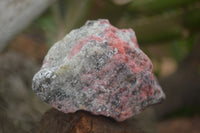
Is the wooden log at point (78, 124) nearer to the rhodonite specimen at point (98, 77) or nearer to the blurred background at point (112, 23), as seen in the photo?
the rhodonite specimen at point (98, 77)

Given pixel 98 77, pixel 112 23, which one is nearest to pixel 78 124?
pixel 98 77

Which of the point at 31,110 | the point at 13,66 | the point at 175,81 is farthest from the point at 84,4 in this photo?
the point at 175,81

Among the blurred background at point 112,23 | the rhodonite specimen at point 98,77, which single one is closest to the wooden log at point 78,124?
the rhodonite specimen at point 98,77

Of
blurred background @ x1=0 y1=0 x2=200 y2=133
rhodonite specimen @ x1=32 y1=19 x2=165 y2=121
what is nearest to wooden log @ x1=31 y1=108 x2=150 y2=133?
rhodonite specimen @ x1=32 y1=19 x2=165 y2=121

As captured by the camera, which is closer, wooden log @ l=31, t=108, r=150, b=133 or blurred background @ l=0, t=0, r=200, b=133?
wooden log @ l=31, t=108, r=150, b=133

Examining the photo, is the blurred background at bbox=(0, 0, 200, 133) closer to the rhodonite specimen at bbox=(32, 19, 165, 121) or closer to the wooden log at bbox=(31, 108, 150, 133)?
the wooden log at bbox=(31, 108, 150, 133)

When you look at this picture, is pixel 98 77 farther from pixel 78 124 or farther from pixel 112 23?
pixel 112 23
